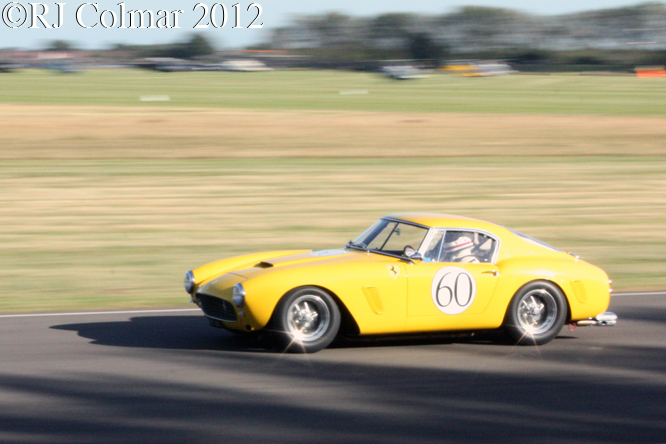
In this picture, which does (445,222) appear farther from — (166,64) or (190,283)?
(166,64)

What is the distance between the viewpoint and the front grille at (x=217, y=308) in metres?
6.68

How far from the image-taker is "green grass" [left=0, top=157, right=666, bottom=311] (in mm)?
11141

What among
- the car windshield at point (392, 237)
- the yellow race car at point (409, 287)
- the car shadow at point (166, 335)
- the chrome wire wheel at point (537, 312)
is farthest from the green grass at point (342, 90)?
the chrome wire wheel at point (537, 312)

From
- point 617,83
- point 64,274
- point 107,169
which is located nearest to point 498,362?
point 64,274

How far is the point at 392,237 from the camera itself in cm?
743

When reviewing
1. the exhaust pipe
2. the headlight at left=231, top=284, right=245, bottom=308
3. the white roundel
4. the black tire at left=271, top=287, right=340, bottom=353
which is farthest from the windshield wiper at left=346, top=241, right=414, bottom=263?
the exhaust pipe

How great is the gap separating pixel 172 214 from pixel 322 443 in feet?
38.8

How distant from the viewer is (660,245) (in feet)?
45.7

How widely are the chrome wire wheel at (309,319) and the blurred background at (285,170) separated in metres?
3.05

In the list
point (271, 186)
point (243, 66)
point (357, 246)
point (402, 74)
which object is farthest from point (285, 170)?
point (243, 66)

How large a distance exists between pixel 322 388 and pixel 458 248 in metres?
2.07

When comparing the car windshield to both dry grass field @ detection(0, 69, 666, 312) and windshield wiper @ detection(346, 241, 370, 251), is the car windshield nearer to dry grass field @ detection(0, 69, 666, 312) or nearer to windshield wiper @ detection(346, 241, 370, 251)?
windshield wiper @ detection(346, 241, 370, 251)

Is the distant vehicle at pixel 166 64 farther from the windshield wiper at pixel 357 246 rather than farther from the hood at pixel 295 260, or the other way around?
the hood at pixel 295 260

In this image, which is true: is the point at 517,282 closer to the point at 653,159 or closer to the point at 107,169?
the point at 107,169
